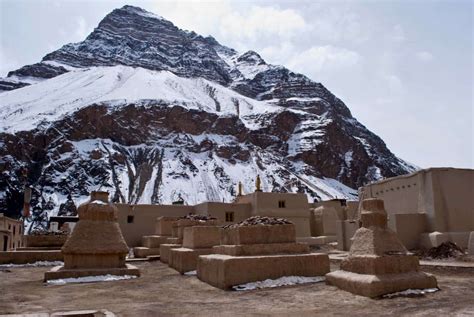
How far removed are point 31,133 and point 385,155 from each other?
104m

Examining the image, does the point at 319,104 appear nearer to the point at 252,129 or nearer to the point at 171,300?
the point at 252,129

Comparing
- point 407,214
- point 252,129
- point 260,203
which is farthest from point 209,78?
point 407,214

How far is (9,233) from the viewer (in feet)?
123

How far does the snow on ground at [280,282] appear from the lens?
11.1 meters

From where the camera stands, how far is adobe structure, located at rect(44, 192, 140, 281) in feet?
46.5

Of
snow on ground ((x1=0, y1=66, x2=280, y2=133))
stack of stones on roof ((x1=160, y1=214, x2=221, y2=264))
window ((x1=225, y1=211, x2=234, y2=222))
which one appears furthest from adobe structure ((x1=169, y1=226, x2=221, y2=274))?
snow on ground ((x1=0, y1=66, x2=280, y2=133))

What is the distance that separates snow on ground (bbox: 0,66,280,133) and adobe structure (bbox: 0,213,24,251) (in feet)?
165

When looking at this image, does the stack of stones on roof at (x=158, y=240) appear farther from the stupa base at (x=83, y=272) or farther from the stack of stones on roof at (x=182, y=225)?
the stupa base at (x=83, y=272)

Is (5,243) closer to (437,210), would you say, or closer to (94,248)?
(94,248)

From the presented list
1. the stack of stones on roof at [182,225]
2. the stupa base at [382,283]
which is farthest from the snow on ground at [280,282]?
the stack of stones on roof at [182,225]

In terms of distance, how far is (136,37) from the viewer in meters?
195

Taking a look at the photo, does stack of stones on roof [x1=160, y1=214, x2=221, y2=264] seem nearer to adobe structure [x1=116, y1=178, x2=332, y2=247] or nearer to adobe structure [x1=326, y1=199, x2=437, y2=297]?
adobe structure [x1=326, y1=199, x2=437, y2=297]

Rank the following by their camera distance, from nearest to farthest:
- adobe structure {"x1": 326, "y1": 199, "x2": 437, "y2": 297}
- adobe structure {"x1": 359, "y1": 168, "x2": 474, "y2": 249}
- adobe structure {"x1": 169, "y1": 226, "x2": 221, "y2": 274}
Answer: adobe structure {"x1": 326, "y1": 199, "x2": 437, "y2": 297} → adobe structure {"x1": 169, "y1": 226, "x2": 221, "y2": 274} → adobe structure {"x1": 359, "y1": 168, "x2": 474, "y2": 249}

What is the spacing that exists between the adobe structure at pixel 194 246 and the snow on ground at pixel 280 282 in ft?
15.7
